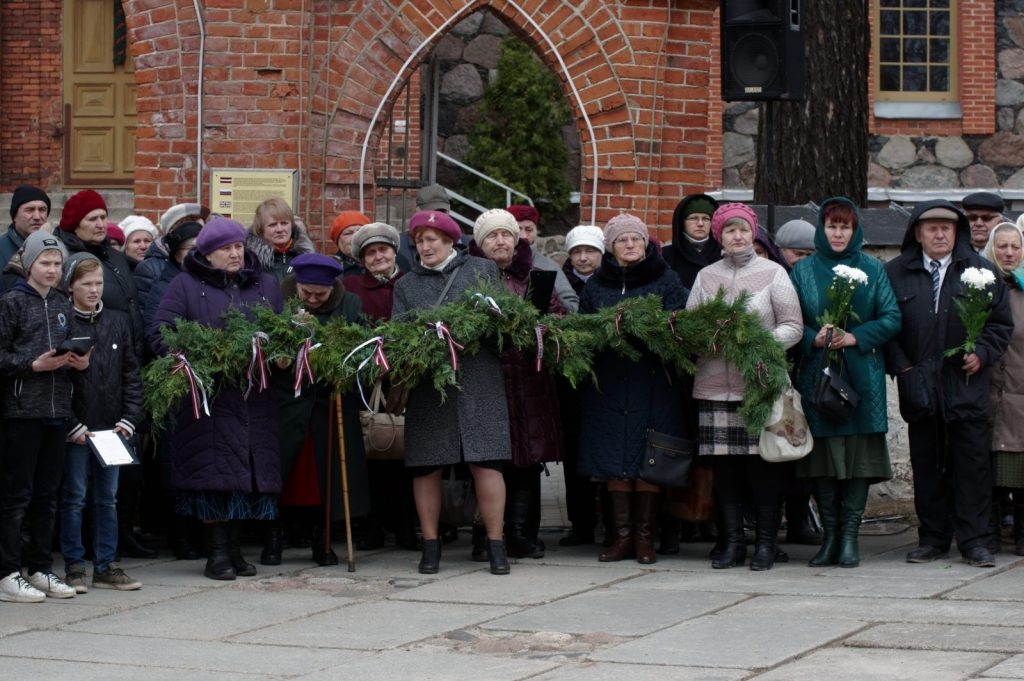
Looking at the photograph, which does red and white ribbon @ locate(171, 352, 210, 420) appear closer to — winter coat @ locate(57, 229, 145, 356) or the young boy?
winter coat @ locate(57, 229, 145, 356)

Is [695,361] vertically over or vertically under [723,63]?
under

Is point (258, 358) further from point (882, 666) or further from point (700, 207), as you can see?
point (882, 666)

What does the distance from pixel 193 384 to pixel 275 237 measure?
4.71 ft

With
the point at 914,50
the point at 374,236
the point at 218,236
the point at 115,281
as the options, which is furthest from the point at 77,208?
the point at 914,50

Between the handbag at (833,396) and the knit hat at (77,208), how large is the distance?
A: 3817 millimetres

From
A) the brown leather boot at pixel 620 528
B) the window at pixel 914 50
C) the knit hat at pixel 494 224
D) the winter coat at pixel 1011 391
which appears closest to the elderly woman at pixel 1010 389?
the winter coat at pixel 1011 391

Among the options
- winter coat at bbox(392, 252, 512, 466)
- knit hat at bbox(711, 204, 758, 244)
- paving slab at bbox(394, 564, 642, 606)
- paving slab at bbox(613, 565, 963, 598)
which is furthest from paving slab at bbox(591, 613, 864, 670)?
A: knit hat at bbox(711, 204, 758, 244)

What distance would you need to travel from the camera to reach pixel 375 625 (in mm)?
8125

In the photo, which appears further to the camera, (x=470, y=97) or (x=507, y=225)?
(x=470, y=97)

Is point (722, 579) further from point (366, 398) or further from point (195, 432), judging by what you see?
point (195, 432)

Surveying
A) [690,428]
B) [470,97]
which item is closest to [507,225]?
[690,428]

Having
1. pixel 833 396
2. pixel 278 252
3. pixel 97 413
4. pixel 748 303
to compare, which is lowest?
pixel 97 413

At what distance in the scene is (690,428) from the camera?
32.4 feet

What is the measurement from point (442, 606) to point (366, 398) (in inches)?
66.3
